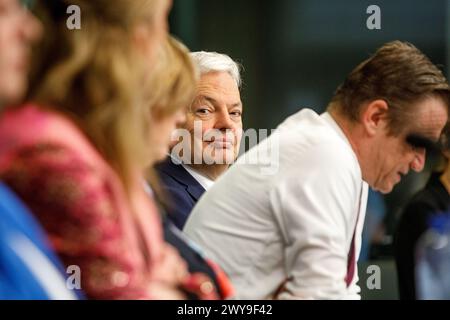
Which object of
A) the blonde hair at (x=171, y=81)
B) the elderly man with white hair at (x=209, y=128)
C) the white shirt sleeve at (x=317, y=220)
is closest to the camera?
the blonde hair at (x=171, y=81)

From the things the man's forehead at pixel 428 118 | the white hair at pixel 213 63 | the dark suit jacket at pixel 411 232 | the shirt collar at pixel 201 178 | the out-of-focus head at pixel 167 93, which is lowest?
the dark suit jacket at pixel 411 232

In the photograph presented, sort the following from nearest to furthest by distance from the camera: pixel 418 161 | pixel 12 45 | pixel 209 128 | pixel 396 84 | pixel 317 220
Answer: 1. pixel 12 45
2. pixel 317 220
3. pixel 396 84
4. pixel 418 161
5. pixel 209 128

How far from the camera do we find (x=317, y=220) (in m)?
2.45

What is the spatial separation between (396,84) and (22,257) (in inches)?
61.0

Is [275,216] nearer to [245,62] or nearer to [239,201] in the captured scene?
[239,201]

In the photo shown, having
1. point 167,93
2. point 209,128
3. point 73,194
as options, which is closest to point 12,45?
point 73,194

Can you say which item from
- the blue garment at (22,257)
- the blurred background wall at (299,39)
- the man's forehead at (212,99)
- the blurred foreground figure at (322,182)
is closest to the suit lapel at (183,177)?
the man's forehead at (212,99)

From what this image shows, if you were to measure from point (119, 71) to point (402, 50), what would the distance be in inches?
51.1

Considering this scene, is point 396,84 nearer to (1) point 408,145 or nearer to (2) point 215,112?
(1) point 408,145

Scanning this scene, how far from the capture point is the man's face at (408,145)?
9.37ft

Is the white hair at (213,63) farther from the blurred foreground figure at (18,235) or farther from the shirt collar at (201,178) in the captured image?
the blurred foreground figure at (18,235)

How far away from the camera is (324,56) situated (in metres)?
4.86

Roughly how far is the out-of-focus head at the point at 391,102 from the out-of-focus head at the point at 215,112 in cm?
78
